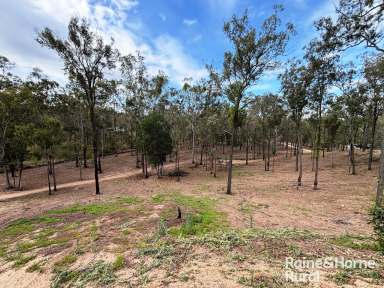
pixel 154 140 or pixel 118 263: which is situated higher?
pixel 154 140

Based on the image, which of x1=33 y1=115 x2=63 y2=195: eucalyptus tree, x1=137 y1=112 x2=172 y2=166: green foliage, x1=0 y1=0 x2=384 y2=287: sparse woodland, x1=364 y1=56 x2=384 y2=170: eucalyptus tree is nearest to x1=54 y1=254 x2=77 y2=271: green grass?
x1=0 y1=0 x2=384 y2=287: sparse woodland

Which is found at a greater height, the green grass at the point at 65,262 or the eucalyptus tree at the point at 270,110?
the eucalyptus tree at the point at 270,110

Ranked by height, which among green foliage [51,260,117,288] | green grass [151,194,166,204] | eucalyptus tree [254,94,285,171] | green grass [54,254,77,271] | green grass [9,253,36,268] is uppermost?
eucalyptus tree [254,94,285,171]

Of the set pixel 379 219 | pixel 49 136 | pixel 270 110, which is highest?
pixel 270 110

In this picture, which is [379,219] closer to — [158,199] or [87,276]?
[87,276]

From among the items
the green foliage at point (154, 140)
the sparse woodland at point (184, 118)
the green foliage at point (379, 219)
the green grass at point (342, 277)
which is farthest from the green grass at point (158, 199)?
the green foliage at point (379, 219)

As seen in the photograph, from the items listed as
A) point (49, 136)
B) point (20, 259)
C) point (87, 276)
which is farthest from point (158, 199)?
point (49, 136)

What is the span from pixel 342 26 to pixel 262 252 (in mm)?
10339

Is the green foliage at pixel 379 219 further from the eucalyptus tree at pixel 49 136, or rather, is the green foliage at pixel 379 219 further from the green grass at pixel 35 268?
the eucalyptus tree at pixel 49 136

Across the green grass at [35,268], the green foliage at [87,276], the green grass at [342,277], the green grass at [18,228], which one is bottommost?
the green grass at [18,228]

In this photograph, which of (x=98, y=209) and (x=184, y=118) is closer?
(x=98, y=209)

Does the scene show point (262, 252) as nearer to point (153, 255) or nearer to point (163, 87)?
point (153, 255)

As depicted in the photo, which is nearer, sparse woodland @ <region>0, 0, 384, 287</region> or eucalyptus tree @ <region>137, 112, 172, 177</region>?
sparse woodland @ <region>0, 0, 384, 287</region>

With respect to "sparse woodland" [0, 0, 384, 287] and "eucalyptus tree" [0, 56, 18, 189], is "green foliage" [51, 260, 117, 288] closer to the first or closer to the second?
"sparse woodland" [0, 0, 384, 287]
